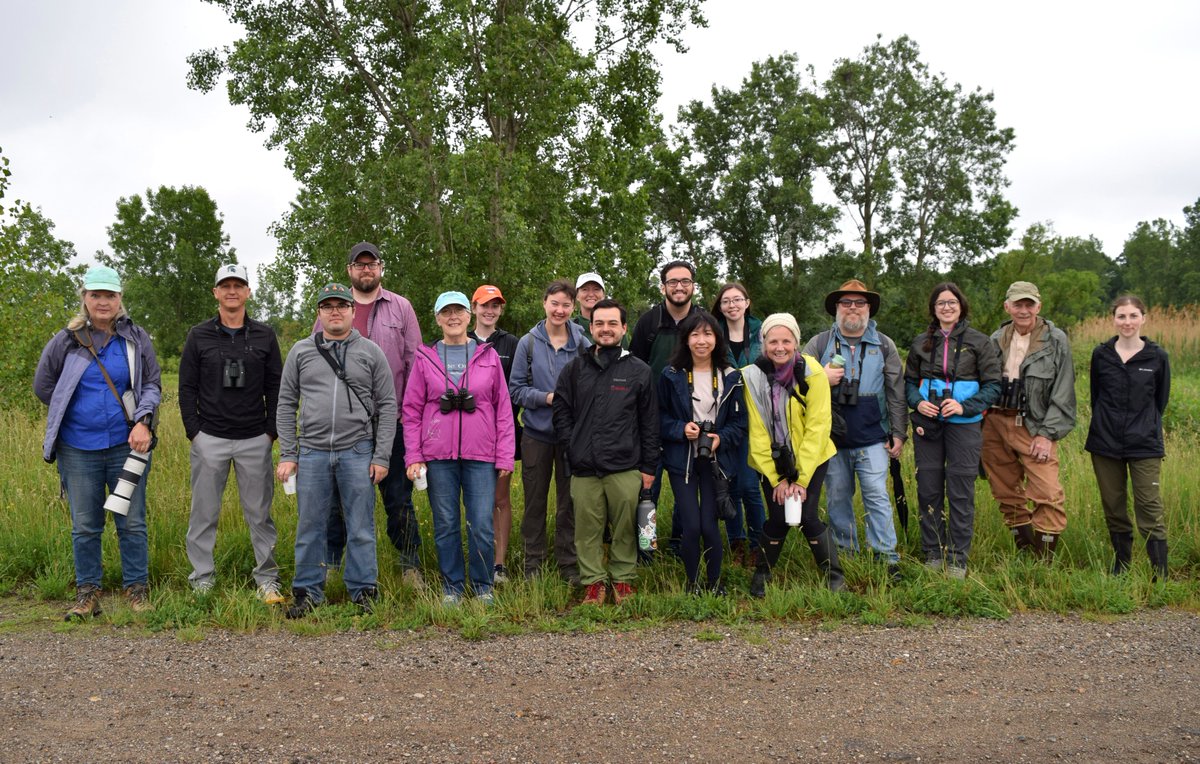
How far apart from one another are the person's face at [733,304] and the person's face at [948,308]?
1.38 meters

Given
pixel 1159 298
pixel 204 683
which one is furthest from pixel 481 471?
pixel 1159 298

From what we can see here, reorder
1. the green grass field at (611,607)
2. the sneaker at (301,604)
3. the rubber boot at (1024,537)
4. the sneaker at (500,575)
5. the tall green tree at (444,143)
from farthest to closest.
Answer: the tall green tree at (444,143) < the rubber boot at (1024,537) < the sneaker at (500,575) < the sneaker at (301,604) < the green grass field at (611,607)

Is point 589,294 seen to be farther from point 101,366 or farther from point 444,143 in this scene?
point 444,143

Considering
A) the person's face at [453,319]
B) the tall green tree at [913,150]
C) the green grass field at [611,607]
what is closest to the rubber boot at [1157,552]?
the green grass field at [611,607]

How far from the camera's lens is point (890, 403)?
239 inches

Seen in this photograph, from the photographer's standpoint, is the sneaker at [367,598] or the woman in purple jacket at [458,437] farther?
the woman in purple jacket at [458,437]

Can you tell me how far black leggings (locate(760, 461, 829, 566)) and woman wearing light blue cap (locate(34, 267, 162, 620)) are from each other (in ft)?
13.7

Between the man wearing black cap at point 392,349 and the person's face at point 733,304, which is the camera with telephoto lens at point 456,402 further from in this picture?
the person's face at point 733,304

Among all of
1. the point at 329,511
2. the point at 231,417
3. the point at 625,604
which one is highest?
the point at 231,417

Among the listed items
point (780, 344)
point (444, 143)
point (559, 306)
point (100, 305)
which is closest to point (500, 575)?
point (559, 306)

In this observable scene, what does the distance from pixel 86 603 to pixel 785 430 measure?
15.7ft

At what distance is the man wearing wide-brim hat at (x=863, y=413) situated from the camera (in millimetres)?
5879

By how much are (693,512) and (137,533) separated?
12.6ft

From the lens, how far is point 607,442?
5.40 meters
